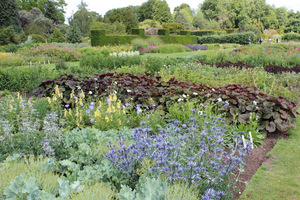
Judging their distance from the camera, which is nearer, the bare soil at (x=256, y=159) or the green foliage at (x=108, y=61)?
the bare soil at (x=256, y=159)

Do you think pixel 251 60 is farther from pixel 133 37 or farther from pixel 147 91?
pixel 133 37

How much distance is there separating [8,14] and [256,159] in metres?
36.3

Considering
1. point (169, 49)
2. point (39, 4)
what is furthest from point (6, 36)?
point (39, 4)

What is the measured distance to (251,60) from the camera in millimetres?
10898

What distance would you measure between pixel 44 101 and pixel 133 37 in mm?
19770

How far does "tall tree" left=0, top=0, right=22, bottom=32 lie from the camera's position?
3162 cm

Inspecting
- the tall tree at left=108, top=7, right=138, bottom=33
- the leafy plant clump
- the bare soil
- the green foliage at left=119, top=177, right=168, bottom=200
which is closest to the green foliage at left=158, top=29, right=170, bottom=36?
the tall tree at left=108, top=7, right=138, bottom=33

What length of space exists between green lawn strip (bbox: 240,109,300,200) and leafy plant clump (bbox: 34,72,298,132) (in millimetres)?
535

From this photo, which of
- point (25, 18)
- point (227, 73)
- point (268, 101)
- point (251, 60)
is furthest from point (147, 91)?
point (25, 18)

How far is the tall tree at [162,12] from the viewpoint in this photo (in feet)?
175

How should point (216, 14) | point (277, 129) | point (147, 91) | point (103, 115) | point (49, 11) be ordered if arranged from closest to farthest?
1. point (103, 115)
2. point (277, 129)
3. point (147, 91)
4. point (49, 11)
5. point (216, 14)

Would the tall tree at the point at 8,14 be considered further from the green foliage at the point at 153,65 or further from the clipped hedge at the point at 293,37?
the clipped hedge at the point at 293,37

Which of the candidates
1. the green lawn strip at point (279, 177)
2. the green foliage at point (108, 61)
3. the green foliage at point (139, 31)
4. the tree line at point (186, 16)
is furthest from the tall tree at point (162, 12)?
the green lawn strip at point (279, 177)

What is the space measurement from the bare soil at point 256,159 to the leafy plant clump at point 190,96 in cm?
19
